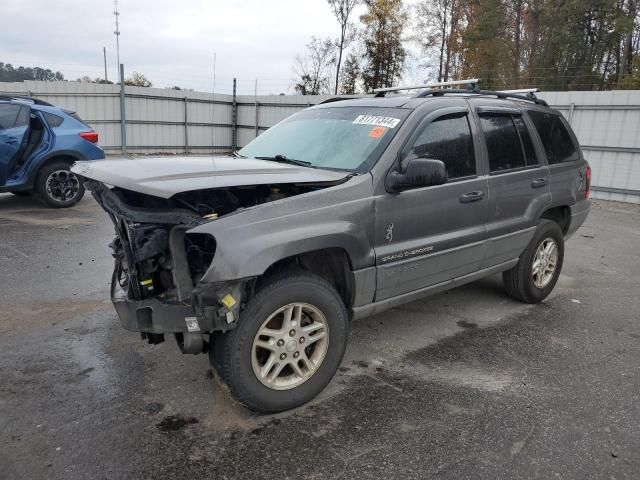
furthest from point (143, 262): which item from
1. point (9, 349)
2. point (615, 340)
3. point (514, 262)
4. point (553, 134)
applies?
point (553, 134)

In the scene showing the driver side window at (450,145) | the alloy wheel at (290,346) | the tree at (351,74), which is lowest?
the alloy wheel at (290,346)

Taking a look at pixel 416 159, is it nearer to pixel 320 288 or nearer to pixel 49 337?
pixel 320 288

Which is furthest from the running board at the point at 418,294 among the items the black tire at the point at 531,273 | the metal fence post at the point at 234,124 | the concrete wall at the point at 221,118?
the metal fence post at the point at 234,124

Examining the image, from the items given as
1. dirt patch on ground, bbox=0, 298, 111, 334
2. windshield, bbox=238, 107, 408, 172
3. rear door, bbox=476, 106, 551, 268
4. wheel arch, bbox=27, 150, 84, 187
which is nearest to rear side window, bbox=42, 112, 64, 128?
wheel arch, bbox=27, 150, 84, 187

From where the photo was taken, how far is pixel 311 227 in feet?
9.86

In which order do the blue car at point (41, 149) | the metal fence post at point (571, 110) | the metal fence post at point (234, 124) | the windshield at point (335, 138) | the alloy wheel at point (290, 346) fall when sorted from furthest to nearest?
the metal fence post at point (234, 124) → the metal fence post at point (571, 110) → the blue car at point (41, 149) → the windshield at point (335, 138) → the alloy wheel at point (290, 346)

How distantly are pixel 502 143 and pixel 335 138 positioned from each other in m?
1.56

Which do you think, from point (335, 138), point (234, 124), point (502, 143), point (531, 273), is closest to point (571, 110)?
point (531, 273)

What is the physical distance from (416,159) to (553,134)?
2405 millimetres

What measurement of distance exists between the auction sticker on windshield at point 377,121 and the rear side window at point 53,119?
6653 mm

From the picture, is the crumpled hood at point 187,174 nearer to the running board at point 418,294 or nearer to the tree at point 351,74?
the running board at point 418,294

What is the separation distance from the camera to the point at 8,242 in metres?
6.57

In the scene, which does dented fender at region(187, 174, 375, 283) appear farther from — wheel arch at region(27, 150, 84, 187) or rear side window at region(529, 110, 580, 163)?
wheel arch at region(27, 150, 84, 187)

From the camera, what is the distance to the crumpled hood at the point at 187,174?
271 cm
